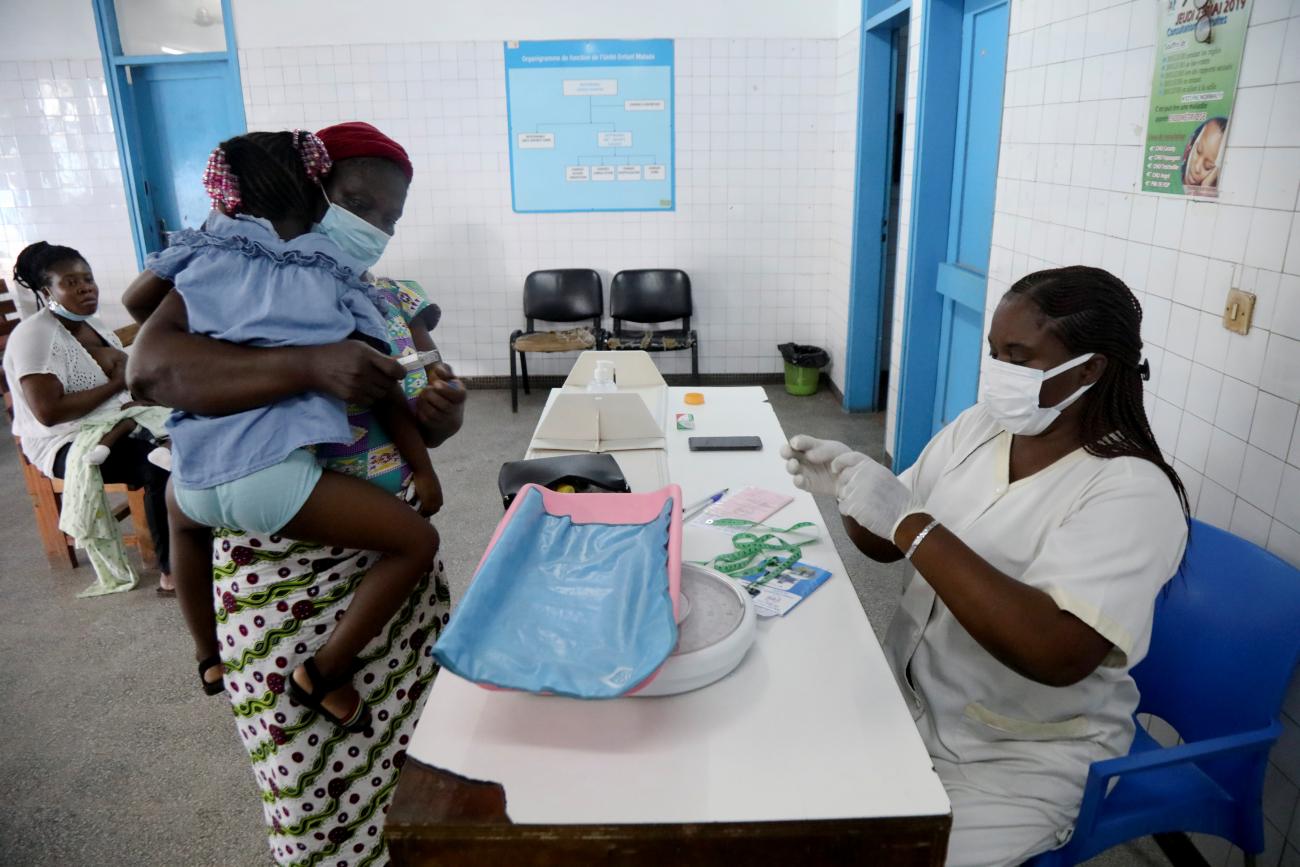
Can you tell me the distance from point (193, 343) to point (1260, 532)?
1901 mm

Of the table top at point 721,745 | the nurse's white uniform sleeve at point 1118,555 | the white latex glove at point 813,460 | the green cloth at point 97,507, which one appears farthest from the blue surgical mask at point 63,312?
the nurse's white uniform sleeve at point 1118,555

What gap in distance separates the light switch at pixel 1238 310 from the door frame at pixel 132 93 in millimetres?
Result: 5458

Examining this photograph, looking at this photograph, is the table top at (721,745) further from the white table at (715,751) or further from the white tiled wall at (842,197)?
the white tiled wall at (842,197)

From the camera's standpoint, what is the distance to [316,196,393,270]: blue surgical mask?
1361 mm

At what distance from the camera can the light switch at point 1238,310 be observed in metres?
1.66

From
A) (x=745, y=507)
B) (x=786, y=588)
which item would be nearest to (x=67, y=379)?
(x=745, y=507)

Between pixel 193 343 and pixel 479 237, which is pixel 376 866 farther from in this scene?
pixel 479 237

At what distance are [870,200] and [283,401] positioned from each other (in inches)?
162

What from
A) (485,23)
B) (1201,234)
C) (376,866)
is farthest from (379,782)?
(485,23)

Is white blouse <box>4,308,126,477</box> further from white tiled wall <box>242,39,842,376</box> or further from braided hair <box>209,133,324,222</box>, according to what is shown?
white tiled wall <box>242,39,842,376</box>

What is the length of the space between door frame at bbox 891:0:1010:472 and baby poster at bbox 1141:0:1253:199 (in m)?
1.42

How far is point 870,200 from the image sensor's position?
4758 mm

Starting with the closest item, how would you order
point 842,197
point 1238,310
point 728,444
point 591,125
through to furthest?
point 1238,310, point 728,444, point 842,197, point 591,125

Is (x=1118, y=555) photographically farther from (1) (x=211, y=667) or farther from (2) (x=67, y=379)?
(2) (x=67, y=379)
